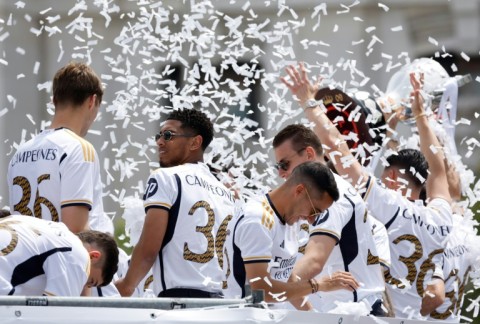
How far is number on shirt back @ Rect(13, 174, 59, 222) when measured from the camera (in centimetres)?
725

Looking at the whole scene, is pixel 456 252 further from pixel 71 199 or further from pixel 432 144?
pixel 71 199

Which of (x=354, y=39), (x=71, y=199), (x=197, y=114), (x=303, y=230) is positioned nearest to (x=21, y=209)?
(x=71, y=199)

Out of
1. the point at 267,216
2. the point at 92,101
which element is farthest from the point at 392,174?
the point at 92,101

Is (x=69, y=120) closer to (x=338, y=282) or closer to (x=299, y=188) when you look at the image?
(x=299, y=188)

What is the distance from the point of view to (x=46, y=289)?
6.02 meters

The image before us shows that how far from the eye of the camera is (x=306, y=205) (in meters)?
7.10

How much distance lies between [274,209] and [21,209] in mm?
1359

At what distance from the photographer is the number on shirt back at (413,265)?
8.73m

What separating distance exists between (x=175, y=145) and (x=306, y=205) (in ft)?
3.77

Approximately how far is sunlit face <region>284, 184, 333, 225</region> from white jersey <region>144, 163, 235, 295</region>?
67cm

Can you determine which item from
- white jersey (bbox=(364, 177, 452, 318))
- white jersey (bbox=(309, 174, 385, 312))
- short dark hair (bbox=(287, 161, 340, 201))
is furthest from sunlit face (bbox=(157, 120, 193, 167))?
white jersey (bbox=(364, 177, 452, 318))

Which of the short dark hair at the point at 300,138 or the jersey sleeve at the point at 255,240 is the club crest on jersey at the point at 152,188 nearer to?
the jersey sleeve at the point at 255,240

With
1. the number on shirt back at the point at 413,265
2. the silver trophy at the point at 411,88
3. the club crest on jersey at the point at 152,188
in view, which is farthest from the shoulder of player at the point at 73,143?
the silver trophy at the point at 411,88

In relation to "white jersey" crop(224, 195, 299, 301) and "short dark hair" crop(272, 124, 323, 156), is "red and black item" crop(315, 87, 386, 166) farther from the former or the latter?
"white jersey" crop(224, 195, 299, 301)
